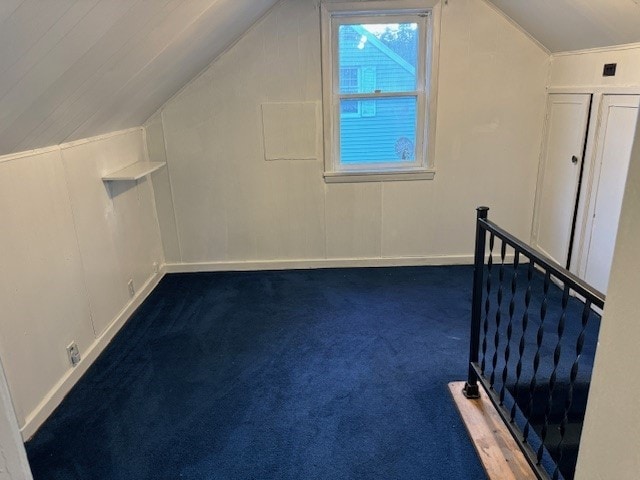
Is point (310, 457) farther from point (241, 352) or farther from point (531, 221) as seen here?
point (531, 221)

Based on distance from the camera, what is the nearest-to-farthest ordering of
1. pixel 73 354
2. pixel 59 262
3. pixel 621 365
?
pixel 621 365, pixel 59 262, pixel 73 354

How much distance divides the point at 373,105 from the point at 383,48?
0.45 metres

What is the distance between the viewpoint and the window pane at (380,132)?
3.74 m

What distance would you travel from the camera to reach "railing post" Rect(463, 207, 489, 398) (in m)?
2.04

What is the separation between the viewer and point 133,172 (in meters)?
3.08

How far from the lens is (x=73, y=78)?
1.80 m

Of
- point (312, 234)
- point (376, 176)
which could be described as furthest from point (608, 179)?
point (312, 234)

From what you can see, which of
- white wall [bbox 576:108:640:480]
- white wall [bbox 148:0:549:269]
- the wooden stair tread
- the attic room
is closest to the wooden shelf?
the attic room

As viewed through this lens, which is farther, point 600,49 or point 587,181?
point 587,181

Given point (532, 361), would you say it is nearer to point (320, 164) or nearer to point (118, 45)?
point (320, 164)

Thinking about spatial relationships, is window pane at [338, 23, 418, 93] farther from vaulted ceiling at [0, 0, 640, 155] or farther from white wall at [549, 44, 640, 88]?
white wall at [549, 44, 640, 88]

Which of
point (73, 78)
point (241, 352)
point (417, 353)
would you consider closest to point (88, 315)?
point (241, 352)

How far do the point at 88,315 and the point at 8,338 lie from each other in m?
0.72

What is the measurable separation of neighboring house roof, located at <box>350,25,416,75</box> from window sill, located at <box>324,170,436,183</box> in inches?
32.4
